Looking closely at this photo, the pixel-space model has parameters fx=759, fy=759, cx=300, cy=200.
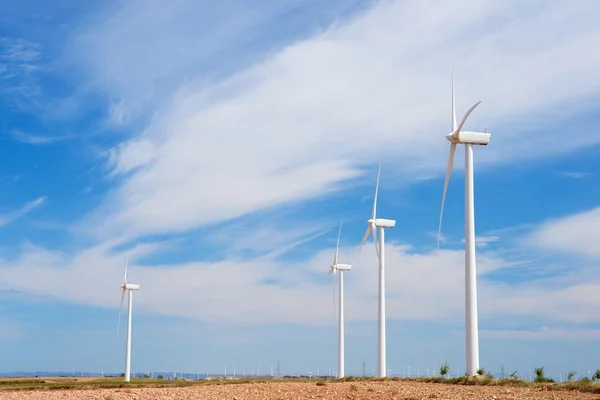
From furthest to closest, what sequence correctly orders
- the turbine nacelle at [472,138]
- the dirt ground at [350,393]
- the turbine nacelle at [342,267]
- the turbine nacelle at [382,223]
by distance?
the turbine nacelle at [342,267] → the turbine nacelle at [382,223] → the turbine nacelle at [472,138] → the dirt ground at [350,393]

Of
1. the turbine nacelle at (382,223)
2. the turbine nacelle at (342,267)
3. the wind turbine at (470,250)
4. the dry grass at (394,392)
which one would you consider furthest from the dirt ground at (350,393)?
the turbine nacelle at (342,267)

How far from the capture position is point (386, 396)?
40.1 m

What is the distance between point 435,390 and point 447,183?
78.1 ft

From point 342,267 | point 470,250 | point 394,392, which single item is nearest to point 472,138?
point 470,250

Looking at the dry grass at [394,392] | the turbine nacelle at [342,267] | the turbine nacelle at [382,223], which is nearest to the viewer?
the dry grass at [394,392]

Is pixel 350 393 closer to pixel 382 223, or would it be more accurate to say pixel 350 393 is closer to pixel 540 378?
pixel 540 378

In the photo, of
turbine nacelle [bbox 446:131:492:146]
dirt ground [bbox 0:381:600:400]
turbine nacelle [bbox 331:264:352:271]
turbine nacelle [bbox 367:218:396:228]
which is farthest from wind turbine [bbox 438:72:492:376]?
turbine nacelle [bbox 331:264:352:271]

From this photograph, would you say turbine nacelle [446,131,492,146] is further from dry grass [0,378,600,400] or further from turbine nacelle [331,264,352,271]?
turbine nacelle [331,264,352,271]

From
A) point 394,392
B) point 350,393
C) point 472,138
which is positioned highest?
point 472,138

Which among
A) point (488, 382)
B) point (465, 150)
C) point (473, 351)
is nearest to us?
point (488, 382)

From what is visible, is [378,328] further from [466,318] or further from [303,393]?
[303,393]

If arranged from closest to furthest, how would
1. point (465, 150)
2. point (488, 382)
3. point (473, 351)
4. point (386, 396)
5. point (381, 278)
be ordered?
1. point (386, 396)
2. point (488, 382)
3. point (473, 351)
4. point (465, 150)
5. point (381, 278)

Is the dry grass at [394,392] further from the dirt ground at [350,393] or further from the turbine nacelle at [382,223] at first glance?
the turbine nacelle at [382,223]

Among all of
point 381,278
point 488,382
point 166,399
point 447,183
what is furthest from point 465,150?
point 166,399
